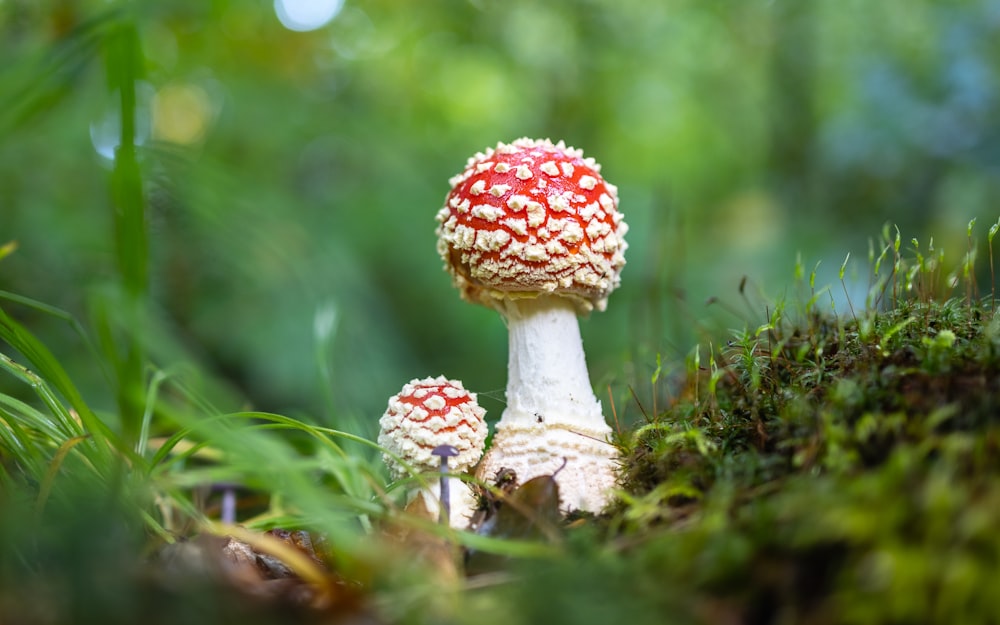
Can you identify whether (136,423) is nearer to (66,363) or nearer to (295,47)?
(66,363)

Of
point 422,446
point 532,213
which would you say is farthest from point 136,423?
point 532,213

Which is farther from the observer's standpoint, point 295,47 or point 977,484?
point 295,47

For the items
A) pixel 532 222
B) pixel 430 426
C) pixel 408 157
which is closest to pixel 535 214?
pixel 532 222

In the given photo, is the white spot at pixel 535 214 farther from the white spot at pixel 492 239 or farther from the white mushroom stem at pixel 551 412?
the white mushroom stem at pixel 551 412

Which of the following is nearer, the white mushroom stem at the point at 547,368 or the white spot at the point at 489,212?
the white spot at the point at 489,212

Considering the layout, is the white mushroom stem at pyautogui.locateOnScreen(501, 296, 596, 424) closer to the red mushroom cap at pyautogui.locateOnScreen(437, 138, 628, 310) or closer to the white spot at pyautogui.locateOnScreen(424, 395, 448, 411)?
the red mushroom cap at pyautogui.locateOnScreen(437, 138, 628, 310)

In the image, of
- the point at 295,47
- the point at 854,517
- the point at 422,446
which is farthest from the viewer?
the point at 295,47

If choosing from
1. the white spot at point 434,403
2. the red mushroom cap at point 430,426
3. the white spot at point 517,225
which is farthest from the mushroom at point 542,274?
the white spot at point 434,403

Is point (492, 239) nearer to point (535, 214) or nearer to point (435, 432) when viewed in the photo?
point (535, 214)
